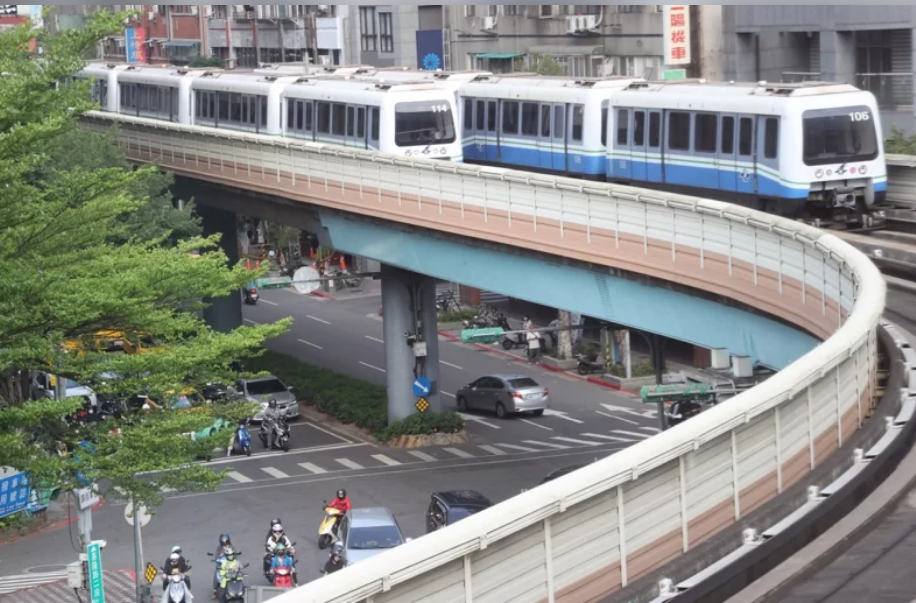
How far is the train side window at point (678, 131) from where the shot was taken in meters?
35.3

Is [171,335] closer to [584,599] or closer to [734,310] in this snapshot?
[734,310]

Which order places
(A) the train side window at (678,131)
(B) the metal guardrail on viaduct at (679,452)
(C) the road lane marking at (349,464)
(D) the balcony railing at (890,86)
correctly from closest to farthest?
(B) the metal guardrail on viaduct at (679,452) → (A) the train side window at (678,131) → (C) the road lane marking at (349,464) → (D) the balcony railing at (890,86)

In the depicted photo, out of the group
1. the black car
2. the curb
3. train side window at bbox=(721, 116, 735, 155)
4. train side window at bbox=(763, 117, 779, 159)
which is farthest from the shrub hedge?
train side window at bbox=(763, 117, 779, 159)

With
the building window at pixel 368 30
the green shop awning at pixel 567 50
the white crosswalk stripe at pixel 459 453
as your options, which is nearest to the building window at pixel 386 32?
the building window at pixel 368 30

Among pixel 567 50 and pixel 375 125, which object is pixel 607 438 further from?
pixel 567 50

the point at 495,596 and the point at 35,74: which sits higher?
the point at 35,74

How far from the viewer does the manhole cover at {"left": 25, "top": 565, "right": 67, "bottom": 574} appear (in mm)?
32812

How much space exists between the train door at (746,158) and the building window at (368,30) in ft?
188

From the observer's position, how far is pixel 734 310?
2577cm

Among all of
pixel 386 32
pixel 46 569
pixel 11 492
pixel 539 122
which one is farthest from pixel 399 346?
pixel 386 32

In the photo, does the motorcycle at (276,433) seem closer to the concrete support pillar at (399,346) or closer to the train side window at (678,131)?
the concrete support pillar at (399,346)

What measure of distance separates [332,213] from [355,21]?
51.3 meters

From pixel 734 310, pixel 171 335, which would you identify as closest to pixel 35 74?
pixel 171 335

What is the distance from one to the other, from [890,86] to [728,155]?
2115 cm
